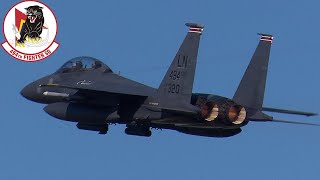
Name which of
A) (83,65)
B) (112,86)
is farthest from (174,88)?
(83,65)

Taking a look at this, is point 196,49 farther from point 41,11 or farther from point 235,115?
point 41,11

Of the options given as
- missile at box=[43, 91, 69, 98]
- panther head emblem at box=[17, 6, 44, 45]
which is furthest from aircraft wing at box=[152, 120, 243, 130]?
panther head emblem at box=[17, 6, 44, 45]

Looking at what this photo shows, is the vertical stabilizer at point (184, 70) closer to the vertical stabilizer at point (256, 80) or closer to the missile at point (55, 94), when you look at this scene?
the vertical stabilizer at point (256, 80)

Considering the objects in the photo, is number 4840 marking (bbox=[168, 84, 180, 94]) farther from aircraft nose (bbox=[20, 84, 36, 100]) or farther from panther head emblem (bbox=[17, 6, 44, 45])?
panther head emblem (bbox=[17, 6, 44, 45])

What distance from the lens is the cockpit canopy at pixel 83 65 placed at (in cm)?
7288

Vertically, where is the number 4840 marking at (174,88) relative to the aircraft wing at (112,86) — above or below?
above

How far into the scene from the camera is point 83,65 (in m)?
73.1

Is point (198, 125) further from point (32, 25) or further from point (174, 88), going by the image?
point (32, 25)

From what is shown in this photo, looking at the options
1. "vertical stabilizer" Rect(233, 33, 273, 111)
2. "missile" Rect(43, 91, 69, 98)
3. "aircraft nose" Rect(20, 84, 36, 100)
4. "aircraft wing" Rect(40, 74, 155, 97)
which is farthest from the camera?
"aircraft nose" Rect(20, 84, 36, 100)

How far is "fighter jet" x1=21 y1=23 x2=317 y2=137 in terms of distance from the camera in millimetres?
67500

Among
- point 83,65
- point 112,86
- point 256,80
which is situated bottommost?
point 112,86

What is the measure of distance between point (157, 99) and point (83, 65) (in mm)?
6051

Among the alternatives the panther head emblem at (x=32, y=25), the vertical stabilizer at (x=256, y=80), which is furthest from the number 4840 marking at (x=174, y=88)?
the panther head emblem at (x=32, y=25)

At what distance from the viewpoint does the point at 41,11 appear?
264 ft
